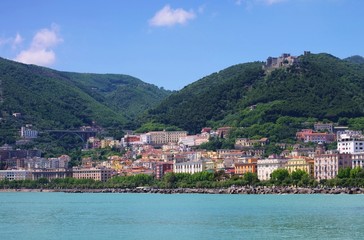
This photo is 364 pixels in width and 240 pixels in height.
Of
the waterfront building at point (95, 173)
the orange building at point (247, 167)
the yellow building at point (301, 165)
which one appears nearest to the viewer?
the yellow building at point (301, 165)

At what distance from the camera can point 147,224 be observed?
49.8m

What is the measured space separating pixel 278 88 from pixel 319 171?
173 feet

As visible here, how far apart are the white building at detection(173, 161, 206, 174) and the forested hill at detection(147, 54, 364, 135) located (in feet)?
74.6

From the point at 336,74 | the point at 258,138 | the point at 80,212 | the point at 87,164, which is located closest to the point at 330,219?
the point at 80,212

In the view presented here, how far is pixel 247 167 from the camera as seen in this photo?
121750 mm

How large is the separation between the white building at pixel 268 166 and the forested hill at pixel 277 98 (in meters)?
29.5

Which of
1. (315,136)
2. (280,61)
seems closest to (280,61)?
(280,61)

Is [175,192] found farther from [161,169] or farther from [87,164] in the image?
[87,164]

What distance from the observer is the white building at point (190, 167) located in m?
127

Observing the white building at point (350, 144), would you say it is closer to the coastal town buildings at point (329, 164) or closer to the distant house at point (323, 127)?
the coastal town buildings at point (329, 164)

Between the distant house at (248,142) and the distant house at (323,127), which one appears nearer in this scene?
the distant house at (248,142)

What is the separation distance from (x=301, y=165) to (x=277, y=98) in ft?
149

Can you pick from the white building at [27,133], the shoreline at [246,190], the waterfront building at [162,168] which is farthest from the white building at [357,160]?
the white building at [27,133]

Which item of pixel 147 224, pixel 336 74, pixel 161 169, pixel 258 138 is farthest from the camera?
pixel 336 74
